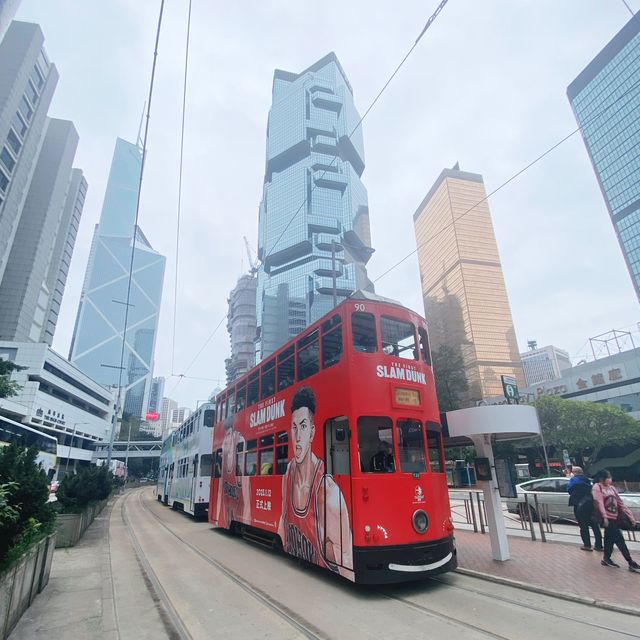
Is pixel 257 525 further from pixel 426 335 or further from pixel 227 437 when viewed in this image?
pixel 426 335

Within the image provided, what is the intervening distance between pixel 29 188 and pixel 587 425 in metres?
102

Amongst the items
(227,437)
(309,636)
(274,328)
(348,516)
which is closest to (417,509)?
(348,516)

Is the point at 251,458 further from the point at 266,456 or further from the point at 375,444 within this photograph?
the point at 375,444

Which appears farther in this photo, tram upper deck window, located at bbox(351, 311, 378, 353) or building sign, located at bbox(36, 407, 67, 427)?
building sign, located at bbox(36, 407, 67, 427)

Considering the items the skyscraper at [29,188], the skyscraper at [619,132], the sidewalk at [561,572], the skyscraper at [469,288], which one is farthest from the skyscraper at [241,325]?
the sidewalk at [561,572]

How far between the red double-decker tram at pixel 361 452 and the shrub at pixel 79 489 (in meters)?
6.35

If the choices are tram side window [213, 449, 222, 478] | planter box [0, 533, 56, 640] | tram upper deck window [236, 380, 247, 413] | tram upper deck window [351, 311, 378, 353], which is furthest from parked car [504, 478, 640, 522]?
planter box [0, 533, 56, 640]

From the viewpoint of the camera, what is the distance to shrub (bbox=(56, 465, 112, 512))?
1170cm

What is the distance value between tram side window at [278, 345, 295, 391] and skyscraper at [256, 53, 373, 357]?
93193 mm

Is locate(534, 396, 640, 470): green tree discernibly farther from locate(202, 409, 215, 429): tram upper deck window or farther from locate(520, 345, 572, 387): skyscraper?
locate(520, 345, 572, 387): skyscraper

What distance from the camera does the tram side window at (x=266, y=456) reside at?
968 cm

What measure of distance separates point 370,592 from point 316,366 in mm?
3946

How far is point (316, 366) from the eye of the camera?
26.9 ft

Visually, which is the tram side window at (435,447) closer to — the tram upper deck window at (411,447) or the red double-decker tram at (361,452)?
the red double-decker tram at (361,452)
